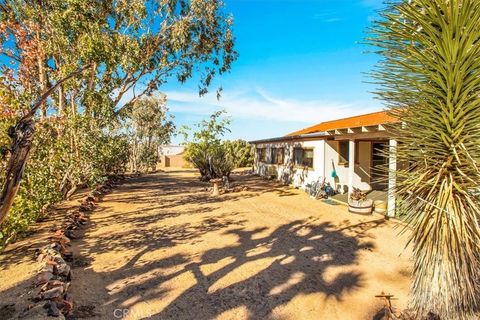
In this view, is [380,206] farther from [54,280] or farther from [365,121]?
[54,280]

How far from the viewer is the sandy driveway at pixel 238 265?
4.67 m

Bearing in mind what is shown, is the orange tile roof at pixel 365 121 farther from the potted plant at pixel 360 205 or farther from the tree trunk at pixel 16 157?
the tree trunk at pixel 16 157

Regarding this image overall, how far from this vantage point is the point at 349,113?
66.9ft

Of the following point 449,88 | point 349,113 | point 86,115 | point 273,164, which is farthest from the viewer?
point 273,164

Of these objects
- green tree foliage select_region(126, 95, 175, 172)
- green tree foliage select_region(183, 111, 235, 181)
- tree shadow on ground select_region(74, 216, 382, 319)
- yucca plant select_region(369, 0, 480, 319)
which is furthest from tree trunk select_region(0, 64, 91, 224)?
green tree foliage select_region(126, 95, 175, 172)

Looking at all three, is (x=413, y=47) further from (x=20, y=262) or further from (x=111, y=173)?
(x=111, y=173)

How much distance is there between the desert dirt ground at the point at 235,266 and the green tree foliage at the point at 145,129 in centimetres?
2219

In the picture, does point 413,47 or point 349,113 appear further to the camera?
point 349,113

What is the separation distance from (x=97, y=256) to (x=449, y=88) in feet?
24.4

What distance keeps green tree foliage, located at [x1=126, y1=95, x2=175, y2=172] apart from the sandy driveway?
2196cm

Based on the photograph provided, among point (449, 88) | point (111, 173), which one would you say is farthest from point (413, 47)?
point (111, 173)

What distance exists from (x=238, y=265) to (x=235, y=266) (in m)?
0.09

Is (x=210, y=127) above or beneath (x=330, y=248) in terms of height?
above

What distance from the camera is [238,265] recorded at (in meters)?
6.26
